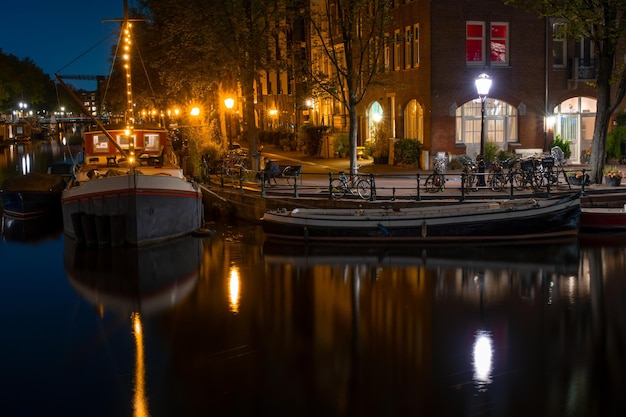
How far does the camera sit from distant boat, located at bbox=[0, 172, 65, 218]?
35125 millimetres

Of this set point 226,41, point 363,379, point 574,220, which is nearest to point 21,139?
point 226,41

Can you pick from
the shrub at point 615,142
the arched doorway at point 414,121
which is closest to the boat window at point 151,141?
the arched doorway at point 414,121

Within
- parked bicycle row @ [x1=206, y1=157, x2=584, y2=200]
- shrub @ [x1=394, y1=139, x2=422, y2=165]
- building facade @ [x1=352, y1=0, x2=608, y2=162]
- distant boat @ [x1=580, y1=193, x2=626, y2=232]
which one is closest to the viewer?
distant boat @ [x1=580, y1=193, x2=626, y2=232]

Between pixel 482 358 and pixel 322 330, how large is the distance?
340 centimetres

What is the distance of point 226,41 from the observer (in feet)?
122

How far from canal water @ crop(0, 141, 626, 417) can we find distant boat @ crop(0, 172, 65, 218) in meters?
9.54

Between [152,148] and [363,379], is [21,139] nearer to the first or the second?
[152,148]

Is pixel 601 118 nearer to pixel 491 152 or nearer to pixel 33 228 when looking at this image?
pixel 491 152

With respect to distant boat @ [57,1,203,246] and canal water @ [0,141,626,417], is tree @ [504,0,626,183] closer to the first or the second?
canal water @ [0,141,626,417]

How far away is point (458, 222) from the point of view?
81.4ft

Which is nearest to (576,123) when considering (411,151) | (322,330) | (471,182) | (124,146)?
(411,151)

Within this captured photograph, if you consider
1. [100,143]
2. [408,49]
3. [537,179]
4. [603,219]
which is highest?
[408,49]

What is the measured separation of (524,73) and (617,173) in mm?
9574

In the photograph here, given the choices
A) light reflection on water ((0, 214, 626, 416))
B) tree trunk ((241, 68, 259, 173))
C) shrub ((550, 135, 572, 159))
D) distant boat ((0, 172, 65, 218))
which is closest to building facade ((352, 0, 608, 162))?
shrub ((550, 135, 572, 159))
